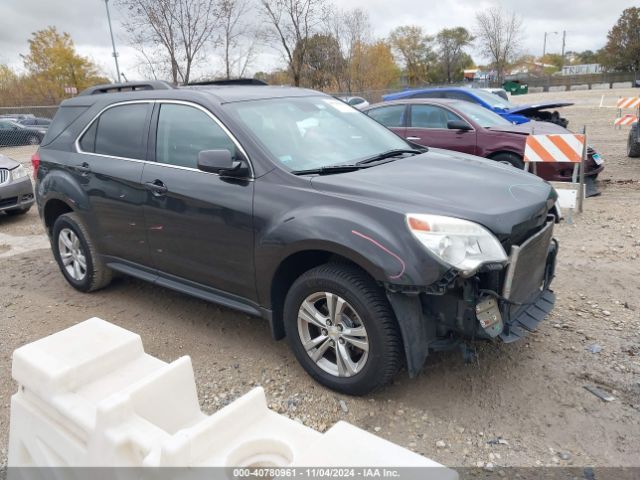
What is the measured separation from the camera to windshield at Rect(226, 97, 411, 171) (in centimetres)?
348

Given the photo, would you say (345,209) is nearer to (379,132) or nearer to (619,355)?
(379,132)

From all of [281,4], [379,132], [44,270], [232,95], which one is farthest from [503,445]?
[281,4]

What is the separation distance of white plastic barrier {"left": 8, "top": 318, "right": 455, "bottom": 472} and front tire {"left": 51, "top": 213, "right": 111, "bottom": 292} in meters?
2.84

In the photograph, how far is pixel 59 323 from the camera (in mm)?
4426

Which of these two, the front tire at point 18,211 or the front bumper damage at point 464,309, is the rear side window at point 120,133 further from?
the front tire at point 18,211

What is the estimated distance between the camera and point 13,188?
826 cm

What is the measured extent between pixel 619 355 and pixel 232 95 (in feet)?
10.5

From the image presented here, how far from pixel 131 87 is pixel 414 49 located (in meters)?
78.3

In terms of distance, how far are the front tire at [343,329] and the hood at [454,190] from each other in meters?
0.47

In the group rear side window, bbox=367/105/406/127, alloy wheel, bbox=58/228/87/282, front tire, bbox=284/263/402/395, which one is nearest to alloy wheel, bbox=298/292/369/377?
front tire, bbox=284/263/402/395

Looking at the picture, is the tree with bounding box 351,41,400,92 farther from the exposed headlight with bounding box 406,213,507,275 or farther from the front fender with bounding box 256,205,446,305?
the exposed headlight with bounding box 406,213,507,275

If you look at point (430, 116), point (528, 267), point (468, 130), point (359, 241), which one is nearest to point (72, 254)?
point (359, 241)

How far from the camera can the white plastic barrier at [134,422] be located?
1.41 meters

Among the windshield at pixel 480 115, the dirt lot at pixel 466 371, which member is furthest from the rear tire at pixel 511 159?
the dirt lot at pixel 466 371
